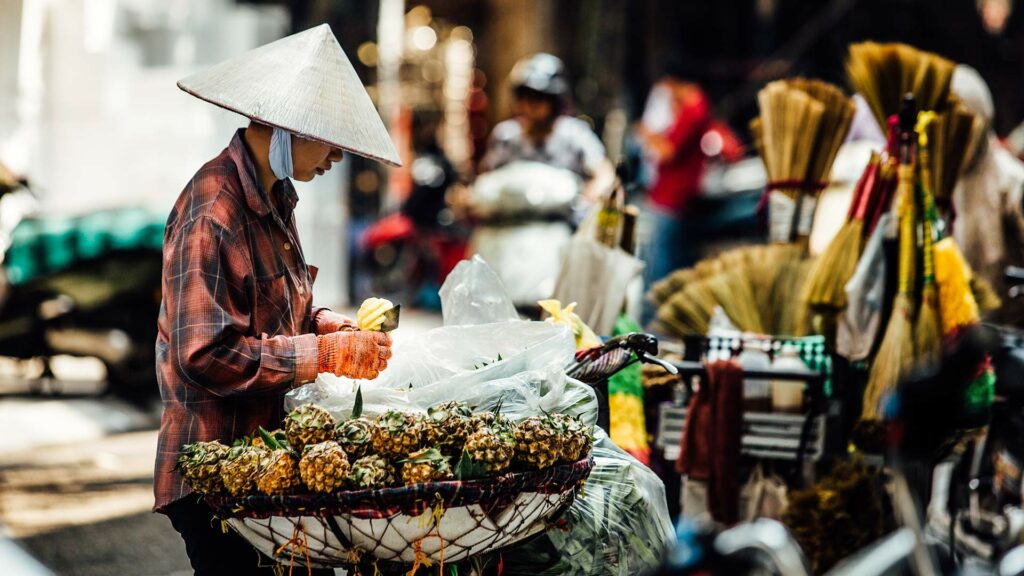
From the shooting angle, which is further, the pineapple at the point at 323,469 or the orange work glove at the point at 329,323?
the orange work glove at the point at 329,323

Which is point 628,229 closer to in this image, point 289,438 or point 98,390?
point 289,438

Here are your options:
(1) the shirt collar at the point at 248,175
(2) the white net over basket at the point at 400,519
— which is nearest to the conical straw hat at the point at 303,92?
(1) the shirt collar at the point at 248,175

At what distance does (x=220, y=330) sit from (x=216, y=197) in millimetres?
340

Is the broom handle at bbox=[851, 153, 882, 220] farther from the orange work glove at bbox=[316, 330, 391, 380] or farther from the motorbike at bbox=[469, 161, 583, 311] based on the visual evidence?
the motorbike at bbox=[469, 161, 583, 311]

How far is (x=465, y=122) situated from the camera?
18.4m

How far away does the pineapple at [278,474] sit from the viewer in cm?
277

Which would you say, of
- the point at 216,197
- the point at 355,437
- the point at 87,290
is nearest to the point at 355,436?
the point at 355,437

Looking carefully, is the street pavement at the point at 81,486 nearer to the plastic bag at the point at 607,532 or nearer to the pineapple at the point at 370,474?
the plastic bag at the point at 607,532

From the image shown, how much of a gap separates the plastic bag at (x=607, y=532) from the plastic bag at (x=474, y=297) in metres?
0.46

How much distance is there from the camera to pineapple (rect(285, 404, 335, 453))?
2883mm

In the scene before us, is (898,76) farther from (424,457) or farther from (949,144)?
(424,457)

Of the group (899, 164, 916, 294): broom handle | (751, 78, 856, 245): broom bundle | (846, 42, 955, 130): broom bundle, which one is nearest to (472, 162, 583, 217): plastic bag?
(751, 78, 856, 245): broom bundle

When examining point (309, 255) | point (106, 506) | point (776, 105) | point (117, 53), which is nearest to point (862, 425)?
point (776, 105)

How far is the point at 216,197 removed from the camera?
3100 millimetres
